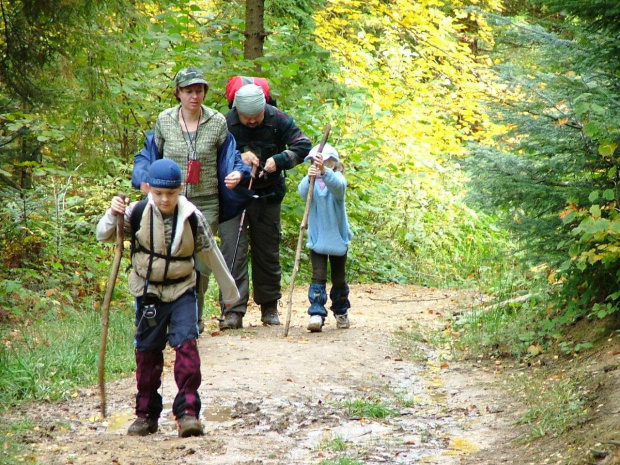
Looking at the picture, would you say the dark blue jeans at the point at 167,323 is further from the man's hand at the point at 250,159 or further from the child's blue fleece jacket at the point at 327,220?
the child's blue fleece jacket at the point at 327,220

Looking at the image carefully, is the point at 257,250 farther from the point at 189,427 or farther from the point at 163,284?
the point at 189,427

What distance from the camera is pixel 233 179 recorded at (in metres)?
7.19

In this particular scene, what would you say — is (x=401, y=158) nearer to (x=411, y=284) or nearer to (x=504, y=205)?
(x=411, y=284)

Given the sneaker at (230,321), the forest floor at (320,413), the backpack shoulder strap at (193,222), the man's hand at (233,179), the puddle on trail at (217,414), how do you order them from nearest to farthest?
the forest floor at (320,413) → the backpack shoulder strap at (193,222) → the puddle on trail at (217,414) → the man's hand at (233,179) → the sneaker at (230,321)

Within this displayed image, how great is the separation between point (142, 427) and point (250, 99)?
148 inches

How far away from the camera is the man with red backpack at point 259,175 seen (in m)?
8.12

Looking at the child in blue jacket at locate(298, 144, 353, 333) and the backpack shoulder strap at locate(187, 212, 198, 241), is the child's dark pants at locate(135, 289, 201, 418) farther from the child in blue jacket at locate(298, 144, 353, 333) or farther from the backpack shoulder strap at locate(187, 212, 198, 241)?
the child in blue jacket at locate(298, 144, 353, 333)

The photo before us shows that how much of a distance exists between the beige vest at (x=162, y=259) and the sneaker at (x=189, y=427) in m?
0.76

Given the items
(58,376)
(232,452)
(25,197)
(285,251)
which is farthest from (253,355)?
(285,251)

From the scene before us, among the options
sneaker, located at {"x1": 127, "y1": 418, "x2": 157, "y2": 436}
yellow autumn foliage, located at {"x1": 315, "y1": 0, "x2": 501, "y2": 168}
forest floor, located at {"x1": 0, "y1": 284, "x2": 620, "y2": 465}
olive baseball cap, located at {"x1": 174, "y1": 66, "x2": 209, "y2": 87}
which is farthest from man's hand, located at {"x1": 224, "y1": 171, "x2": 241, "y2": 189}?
yellow autumn foliage, located at {"x1": 315, "y1": 0, "x2": 501, "y2": 168}

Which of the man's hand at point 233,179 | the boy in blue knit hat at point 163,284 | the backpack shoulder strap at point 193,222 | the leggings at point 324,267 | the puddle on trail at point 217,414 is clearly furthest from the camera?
the leggings at point 324,267

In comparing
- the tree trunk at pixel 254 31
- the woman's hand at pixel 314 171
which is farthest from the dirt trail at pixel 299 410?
the tree trunk at pixel 254 31

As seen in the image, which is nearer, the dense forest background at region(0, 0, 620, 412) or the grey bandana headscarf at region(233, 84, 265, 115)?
the dense forest background at region(0, 0, 620, 412)

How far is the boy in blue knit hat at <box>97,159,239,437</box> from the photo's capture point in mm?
5117
